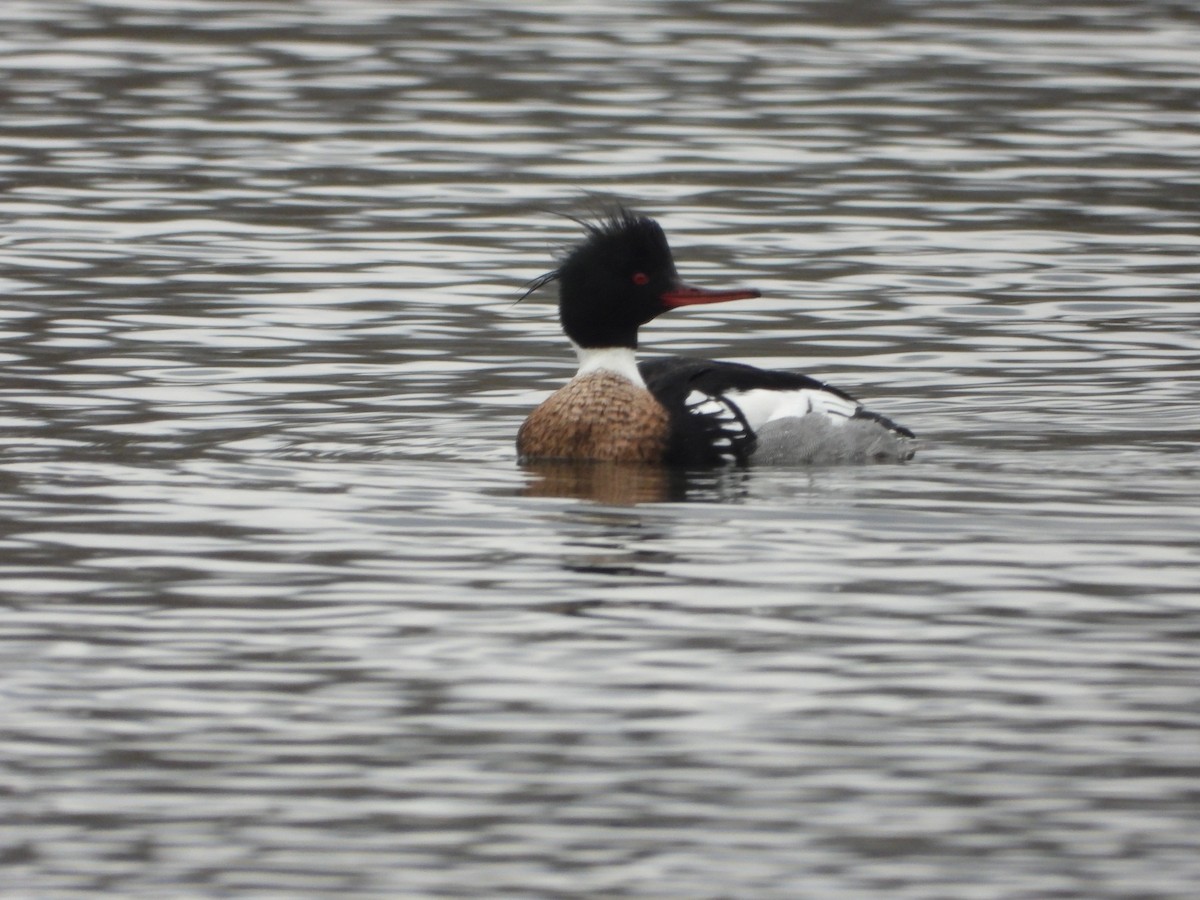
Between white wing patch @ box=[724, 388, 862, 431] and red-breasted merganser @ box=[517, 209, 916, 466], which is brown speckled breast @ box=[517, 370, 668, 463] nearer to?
red-breasted merganser @ box=[517, 209, 916, 466]

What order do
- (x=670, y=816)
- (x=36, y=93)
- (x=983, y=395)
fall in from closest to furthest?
(x=670, y=816)
(x=983, y=395)
(x=36, y=93)

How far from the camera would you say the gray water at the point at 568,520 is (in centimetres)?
658

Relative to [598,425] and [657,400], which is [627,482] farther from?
[657,400]

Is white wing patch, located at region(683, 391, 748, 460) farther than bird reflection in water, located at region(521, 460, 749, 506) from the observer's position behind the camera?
Yes

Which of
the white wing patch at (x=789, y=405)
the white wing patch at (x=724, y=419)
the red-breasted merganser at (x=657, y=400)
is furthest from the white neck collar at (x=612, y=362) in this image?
the white wing patch at (x=789, y=405)

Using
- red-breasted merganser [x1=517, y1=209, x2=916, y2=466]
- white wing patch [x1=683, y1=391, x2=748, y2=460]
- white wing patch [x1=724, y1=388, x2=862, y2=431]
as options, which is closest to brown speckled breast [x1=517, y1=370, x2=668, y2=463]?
red-breasted merganser [x1=517, y1=209, x2=916, y2=466]

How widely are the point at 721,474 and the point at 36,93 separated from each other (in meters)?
13.8

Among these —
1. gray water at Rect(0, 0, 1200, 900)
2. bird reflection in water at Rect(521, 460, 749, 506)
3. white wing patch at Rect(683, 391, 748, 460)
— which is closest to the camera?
gray water at Rect(0, 0, 1200, 900)

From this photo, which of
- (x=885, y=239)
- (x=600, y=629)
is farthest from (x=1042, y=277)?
(x=600, y=629)

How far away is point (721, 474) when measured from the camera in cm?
1145

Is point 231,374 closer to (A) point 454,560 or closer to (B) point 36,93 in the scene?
(A) point 454,560

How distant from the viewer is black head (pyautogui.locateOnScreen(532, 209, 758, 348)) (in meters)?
11.9

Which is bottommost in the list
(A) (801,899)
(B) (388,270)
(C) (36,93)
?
(A) (801,899)

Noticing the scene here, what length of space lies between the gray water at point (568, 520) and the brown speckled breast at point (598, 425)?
0.80 feet
